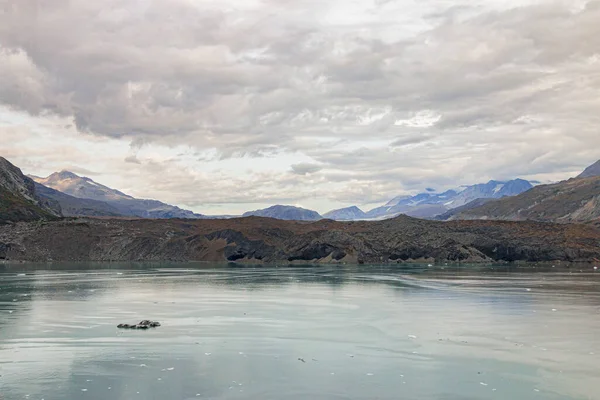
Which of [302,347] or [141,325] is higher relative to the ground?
[141,325]

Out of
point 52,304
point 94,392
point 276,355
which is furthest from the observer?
point 52,304

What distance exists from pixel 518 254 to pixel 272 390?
599 ft

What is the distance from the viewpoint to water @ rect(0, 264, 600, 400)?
92.3 ft

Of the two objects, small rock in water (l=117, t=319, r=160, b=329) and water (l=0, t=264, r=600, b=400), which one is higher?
small rock in water (l=117, t=319, r=160, b=329)

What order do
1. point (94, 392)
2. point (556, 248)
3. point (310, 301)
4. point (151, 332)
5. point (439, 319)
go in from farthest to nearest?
1. point (556, 248)
2. point (310, 301)
3. point (439, 319)
4. point (151, 332)
5. point (94, 392)

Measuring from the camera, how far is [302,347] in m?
39.1

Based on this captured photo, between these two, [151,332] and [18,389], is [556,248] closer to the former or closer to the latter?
[151,332]

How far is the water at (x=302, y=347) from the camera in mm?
28141

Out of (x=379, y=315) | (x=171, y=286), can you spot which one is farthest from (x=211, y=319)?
(x=171, y=286)

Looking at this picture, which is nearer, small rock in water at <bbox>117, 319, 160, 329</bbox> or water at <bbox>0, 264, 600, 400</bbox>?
water at <bbox>0, 264, 600, 400</bbox>

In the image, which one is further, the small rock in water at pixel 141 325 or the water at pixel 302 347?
the small rock in water at pixel 141 325

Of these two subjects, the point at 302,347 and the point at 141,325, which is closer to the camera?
the point at 302,347

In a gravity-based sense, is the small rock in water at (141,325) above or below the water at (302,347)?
above

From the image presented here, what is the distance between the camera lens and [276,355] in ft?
119
